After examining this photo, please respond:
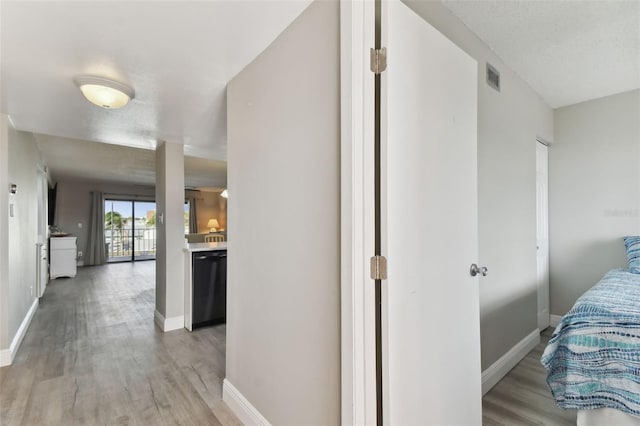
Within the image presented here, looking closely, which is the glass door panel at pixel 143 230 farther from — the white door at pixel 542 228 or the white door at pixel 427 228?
the white door at pixel 427 228

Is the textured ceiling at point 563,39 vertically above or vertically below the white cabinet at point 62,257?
above

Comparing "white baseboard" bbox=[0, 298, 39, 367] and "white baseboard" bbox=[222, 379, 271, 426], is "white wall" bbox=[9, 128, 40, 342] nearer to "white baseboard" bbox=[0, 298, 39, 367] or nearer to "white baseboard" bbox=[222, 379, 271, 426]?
"white baseboard" bbox=[0, 298, 39, 367]

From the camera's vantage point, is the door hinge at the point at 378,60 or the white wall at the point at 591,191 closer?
the door hinge at the point at 378,60

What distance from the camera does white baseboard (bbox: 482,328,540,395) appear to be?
219 centimetres

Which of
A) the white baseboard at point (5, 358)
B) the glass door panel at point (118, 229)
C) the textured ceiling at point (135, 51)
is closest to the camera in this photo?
the textured ceiling at point (135, 51)

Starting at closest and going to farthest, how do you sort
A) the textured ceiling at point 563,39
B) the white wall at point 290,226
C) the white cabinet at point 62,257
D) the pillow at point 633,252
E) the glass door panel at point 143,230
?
the white wall at point 290,226 < the textured ceiling at point 563,39 < the pillow at point 633,252 < the white cabinet at point 62,257 < the glass door panel at point 143,230

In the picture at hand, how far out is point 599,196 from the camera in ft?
10.6

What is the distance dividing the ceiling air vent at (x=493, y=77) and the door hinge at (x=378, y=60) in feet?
4.80

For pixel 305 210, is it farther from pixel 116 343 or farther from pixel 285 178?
pixel 116 343

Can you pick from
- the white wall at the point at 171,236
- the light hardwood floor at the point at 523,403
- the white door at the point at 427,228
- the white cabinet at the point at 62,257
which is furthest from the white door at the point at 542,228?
the white cabinet at the point at 62,257

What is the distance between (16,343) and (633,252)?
5830 millimetres

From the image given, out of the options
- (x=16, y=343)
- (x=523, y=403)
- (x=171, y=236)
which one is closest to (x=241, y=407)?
(x=523, y=403)

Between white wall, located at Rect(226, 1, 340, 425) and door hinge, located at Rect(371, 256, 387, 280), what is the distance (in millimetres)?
156

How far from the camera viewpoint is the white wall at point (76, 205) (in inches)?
334
